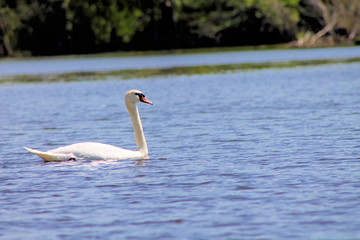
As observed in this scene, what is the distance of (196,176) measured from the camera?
37.7 feet

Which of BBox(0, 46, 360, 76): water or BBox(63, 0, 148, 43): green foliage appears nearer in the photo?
BBox(0, 46, 360, 76): water

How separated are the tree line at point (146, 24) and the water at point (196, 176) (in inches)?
2609

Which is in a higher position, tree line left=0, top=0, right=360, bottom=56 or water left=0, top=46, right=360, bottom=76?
tree line left=0, top=0, right=360, bottom=56

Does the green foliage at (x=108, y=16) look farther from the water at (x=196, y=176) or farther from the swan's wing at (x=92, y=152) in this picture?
the swan's wing at (x=92, y=152)

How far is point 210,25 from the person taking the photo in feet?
306

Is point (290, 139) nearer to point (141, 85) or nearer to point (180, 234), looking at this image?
point (180, 234)

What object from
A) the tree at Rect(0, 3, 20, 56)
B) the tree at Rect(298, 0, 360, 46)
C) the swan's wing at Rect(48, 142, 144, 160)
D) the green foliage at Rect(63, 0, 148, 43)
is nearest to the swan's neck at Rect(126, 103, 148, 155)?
the swan's wing at Rect(48, 142, 144, 160)

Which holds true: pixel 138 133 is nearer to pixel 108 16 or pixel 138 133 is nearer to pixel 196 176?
pixel 196 176

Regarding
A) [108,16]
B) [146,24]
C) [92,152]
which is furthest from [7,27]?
[92,152]

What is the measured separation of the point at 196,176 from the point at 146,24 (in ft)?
283

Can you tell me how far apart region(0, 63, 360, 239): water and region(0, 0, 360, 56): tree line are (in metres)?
66.3

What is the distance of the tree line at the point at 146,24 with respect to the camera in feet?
295

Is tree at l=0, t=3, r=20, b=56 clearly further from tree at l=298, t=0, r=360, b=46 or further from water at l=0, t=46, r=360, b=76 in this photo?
tree at l=298, t=0, r=360, b=46

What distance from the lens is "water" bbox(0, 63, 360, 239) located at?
8.41m
